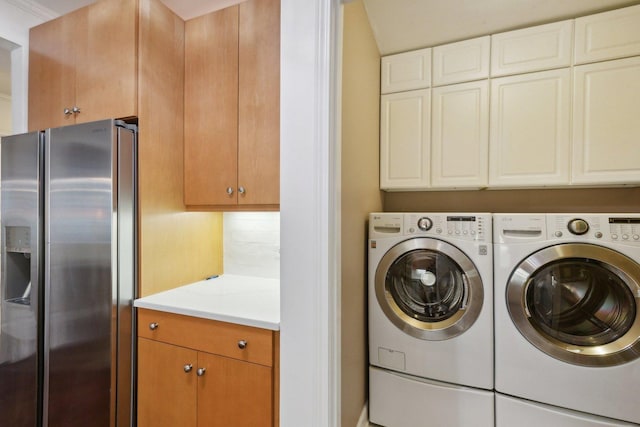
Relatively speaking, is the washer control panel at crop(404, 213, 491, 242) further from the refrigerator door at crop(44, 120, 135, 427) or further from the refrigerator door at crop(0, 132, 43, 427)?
the refrigerator door at crop(0, 132, 43, 427)

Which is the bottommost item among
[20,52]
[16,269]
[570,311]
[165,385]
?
[165,385]

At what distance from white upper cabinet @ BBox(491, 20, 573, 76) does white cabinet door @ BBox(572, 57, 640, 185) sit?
0.15m

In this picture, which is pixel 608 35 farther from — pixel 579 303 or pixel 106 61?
pixel 106 61

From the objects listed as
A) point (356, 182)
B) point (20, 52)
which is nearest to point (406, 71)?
point (356, 182)

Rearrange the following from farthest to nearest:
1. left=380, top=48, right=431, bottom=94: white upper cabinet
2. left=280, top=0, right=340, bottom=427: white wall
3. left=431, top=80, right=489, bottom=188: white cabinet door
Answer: left=380, top=48, right=431, bottom=94: white upper cabinet
left=431, top=80, right=489, bottom=188: white cabinet door
left=280, top=0, right=340, bottom=427: white wall

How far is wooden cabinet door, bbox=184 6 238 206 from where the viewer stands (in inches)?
61.0

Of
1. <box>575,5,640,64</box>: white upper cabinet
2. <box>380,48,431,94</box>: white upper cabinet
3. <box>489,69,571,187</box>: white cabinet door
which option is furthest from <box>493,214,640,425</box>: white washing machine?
<box>380,48,431,94</box>: white upper cabinet

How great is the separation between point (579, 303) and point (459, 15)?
1.65 meters

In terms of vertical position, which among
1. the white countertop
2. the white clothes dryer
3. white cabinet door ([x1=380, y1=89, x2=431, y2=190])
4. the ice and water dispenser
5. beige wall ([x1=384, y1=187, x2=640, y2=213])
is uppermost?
white cabinet door ([x1=380, y1=89, x2=431, y2=190])

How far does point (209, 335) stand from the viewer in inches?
51.5

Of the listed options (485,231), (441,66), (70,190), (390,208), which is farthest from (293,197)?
(441,66)

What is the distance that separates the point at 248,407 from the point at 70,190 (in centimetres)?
132

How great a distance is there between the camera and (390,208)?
229 centimetres

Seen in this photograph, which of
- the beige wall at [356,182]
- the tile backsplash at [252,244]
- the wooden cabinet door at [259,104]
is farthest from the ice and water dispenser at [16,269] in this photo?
the beige wall at [356,182]
